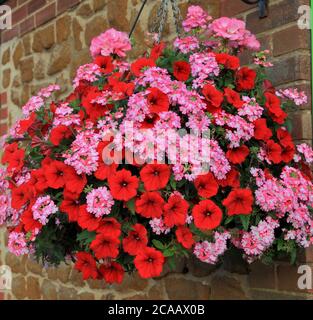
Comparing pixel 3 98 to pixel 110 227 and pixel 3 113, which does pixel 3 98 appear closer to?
pixel 3 113

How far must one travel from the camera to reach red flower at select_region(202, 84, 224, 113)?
175cm

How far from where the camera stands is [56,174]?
1724 millimetres

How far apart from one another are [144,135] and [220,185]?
296mm

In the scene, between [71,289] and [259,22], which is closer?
[259,22]

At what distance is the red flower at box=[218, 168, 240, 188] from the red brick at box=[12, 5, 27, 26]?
2530mm

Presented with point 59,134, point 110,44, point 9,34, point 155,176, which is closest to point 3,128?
point 9,34

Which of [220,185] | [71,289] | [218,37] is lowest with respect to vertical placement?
[71,289]

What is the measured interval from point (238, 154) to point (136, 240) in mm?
415

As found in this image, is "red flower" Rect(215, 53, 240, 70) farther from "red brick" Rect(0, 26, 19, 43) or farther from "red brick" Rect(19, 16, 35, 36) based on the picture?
"red brick" Rect(0, 26, 19, 43)

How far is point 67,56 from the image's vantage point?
132 inches

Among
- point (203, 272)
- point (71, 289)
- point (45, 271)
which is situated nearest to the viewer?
point (203, 272)
